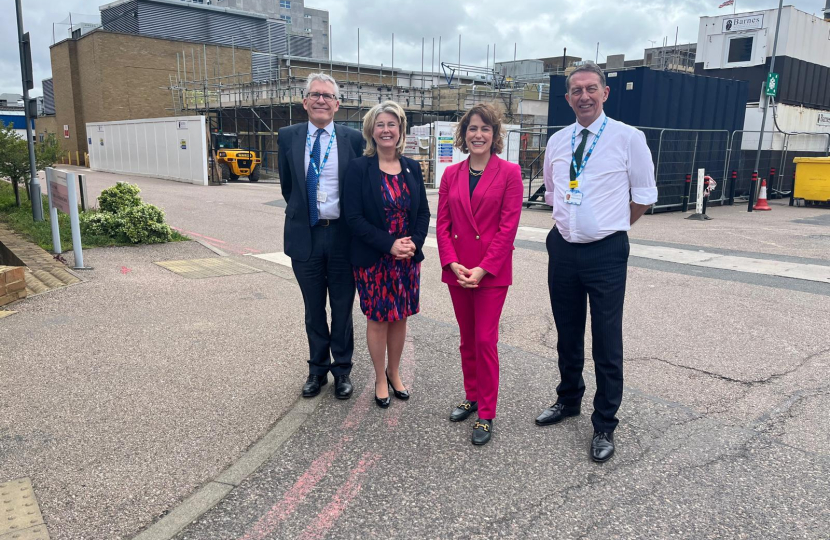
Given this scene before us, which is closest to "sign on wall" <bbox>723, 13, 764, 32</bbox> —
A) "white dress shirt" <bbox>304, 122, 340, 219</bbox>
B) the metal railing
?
the metal railing

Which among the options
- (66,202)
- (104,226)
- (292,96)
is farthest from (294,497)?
(292,96)

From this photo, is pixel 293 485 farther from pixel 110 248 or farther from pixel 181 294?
pixel 110 248

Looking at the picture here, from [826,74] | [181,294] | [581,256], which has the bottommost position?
[181,294]

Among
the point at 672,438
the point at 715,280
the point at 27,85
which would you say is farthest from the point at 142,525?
the point at 27,85

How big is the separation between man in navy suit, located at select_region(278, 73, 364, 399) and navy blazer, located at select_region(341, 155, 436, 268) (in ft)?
0.65

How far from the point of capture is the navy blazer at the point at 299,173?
393 cm

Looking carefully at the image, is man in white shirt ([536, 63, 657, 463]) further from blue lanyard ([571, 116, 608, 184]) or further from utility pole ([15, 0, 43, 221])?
utility pole ([15, 0, 43, 221])

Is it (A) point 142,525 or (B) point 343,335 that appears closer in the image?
(A) point 142,525

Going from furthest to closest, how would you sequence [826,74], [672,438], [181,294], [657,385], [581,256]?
[826,74] < [181,294] < [657,385] < [672,438] < [581,256]

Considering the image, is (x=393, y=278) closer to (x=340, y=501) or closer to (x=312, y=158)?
(x=312, y=158)

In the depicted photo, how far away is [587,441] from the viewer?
3588 millimetres

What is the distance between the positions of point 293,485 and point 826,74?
27798mm

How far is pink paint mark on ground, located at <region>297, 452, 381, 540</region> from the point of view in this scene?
2.75 metres

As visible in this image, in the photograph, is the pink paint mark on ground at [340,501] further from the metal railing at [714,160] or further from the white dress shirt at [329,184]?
the metal railing at [714,160]
